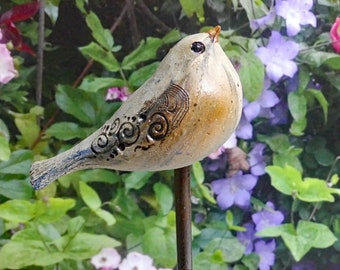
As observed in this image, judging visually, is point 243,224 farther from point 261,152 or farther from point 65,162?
point 65,162

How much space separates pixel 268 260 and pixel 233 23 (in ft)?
1.03

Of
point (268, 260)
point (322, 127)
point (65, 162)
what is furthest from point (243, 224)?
point (65, 162)

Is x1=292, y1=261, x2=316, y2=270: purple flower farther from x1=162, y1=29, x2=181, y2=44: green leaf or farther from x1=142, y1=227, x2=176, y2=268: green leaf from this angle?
x1=162, y1=29, x2=181, y2=44: green leaf

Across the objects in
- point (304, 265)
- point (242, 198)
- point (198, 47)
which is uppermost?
point (198, 47)

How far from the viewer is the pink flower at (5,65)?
25.5 inches

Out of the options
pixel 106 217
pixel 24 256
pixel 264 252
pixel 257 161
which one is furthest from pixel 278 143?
pixel 24 256

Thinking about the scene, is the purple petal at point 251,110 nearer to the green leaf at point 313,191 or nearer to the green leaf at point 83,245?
→ the green leaf at point 313,191

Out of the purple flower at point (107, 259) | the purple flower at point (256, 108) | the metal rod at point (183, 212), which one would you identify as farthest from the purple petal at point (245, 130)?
the metal rod at point (183, 212)

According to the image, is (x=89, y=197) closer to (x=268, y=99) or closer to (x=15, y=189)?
(x=15, y=189)

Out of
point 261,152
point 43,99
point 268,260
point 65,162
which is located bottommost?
point 268,260

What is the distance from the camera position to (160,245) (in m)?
0.69

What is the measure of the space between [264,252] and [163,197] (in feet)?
0.56

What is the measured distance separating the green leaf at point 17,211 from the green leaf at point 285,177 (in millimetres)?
281

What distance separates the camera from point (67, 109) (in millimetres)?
721
